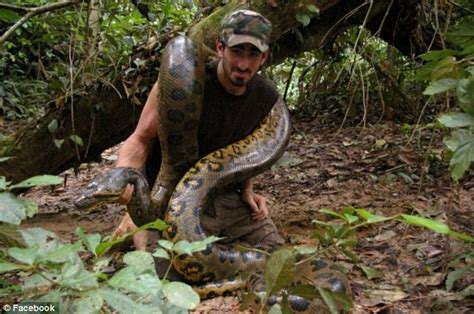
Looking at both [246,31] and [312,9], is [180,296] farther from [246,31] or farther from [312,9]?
[312,9]

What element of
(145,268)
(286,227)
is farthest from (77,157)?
(145,268)

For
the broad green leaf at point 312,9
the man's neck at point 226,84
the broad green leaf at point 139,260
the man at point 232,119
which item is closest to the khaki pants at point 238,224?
the man at point 232,119

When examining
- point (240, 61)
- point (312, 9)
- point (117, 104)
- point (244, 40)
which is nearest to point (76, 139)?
point (117, 104)

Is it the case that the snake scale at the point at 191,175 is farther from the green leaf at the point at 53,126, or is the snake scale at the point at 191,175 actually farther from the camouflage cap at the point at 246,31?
the green leaf at the point at 53,126

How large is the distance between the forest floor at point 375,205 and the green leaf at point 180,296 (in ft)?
5.59

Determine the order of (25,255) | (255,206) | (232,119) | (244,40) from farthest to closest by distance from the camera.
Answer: (255,206), (232,119), (244,40), (25,255)

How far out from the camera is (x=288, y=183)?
611 cm

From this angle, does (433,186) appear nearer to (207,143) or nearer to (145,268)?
(207,143)

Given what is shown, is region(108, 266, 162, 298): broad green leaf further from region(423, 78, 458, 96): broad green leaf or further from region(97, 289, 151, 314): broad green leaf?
region(423, 78, 458, 96): broad green leaf

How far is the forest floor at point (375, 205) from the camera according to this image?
128 inches

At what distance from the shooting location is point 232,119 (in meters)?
4.31

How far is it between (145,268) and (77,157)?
3949 mm

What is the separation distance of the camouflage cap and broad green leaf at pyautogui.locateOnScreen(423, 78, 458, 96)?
5.98 feet

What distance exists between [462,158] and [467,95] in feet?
0.85
